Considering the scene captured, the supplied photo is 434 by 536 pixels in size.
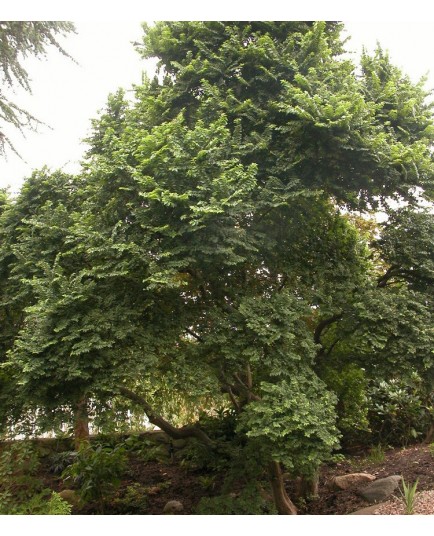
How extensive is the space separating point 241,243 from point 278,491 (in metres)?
3.05

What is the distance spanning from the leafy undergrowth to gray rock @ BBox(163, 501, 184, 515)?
68mm

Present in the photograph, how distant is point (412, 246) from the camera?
5066mm

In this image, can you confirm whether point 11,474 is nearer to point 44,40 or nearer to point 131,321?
point 131,321

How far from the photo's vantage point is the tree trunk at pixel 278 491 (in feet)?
17.0

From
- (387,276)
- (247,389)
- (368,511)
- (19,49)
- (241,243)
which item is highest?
(19,49)

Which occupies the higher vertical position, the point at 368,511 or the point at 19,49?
the point at 19,49

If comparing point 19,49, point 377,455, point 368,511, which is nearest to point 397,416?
point 377,455

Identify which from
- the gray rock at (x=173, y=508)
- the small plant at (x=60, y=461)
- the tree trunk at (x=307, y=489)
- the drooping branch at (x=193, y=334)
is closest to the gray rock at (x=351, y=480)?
the tree trunk at (x=307, y=489)

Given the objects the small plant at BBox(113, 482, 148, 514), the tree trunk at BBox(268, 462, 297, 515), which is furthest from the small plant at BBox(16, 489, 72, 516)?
the tree trunk at BBox(268, 462, 297, 515)

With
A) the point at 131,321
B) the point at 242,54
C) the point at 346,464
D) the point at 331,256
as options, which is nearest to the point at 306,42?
the point at 242,54

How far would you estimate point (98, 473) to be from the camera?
236 inches

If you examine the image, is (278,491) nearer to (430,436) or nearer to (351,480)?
(351,480)

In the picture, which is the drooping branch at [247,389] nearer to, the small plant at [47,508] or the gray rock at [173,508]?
the gray rock at [173,508]

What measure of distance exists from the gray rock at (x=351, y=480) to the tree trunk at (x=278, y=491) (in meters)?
→ 1.17
